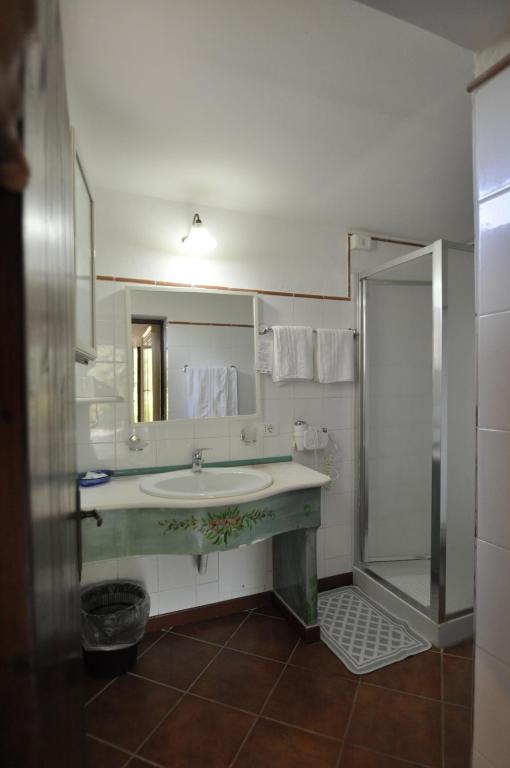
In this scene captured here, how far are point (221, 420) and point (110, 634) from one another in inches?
44.1

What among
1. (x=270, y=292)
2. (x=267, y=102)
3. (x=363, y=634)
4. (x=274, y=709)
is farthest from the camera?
(x=270, y=292)

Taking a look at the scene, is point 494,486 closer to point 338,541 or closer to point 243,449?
point 243,449

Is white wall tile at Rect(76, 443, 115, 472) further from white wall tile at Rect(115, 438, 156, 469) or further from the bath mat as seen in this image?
the bath mat

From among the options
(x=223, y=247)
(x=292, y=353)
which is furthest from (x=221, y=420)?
(x=223, y=247)

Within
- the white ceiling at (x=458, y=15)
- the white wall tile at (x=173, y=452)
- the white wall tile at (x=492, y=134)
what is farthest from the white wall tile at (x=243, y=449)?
the white ceiling at (x=458, y=15)

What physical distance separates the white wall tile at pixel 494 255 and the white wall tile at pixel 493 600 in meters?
0.57

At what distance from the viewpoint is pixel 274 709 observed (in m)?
1.52

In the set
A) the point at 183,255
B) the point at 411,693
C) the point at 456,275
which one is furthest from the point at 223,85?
the point at 411,693

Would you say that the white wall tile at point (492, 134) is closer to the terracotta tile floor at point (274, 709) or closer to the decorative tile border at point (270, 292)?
the decorative tile border at point (270, 292)

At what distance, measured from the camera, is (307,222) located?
2.37 meters

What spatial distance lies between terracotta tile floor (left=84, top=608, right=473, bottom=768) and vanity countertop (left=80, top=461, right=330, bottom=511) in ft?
2.63

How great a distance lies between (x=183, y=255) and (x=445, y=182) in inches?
54.9

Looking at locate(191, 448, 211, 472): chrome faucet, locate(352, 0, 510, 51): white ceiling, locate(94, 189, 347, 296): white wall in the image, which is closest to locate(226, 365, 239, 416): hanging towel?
locate(191, 448, 211, 472): chrome faucet

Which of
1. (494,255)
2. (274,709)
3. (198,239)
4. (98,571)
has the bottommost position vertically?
(274,709)
